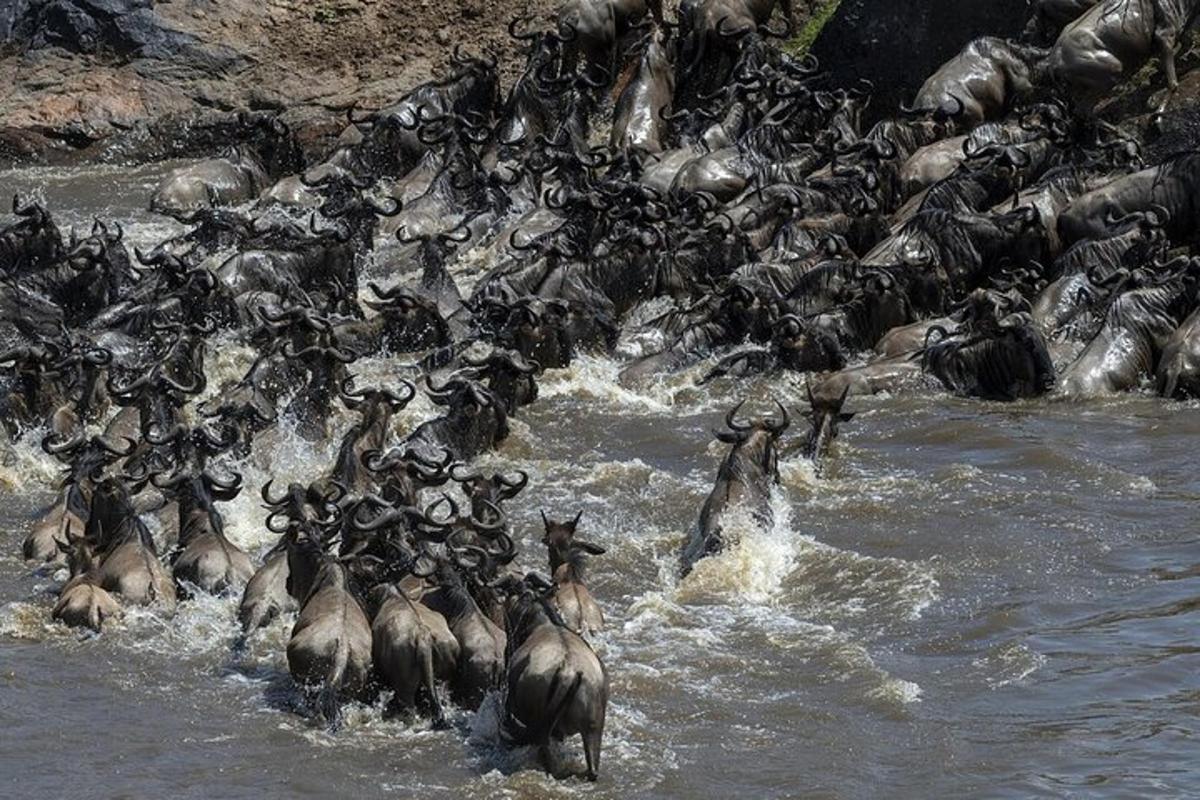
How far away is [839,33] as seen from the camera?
22906mm

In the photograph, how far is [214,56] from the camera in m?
24.9

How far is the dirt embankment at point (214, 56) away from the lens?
24594 millimetres

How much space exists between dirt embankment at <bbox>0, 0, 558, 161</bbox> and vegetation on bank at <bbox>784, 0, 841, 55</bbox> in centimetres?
278

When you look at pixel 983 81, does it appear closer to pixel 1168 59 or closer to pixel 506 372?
pixel 1168 59

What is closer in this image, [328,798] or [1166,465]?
[328,798]

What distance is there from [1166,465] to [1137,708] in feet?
12.8

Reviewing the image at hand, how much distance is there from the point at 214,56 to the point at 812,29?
6.40m

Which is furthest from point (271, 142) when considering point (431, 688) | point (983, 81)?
point (431, 688)

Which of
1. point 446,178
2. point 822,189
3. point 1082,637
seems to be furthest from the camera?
point 446,178

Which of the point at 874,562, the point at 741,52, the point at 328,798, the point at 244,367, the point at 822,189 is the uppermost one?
the point at 741,52

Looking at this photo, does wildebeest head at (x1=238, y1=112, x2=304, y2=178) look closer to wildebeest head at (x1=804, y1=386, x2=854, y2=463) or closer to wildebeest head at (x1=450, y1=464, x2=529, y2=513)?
wildebeest head at (x1=804, y1=386, x2=854, y2=463)

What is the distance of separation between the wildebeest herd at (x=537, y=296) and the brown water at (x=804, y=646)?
0.28 metres

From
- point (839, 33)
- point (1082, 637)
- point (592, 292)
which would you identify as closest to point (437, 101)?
point (839, 33)

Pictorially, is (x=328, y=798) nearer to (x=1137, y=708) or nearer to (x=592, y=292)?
(x=1137, y=708)
